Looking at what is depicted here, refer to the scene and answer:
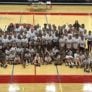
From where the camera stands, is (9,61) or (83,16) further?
(83,16)

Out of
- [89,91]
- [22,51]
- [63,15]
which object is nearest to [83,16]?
[63,15]

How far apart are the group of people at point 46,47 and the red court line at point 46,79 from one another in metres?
0.65

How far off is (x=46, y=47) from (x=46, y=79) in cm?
197

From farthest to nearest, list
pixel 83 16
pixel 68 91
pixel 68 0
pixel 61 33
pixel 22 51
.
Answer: pixel 68 0 → pixel 83 16 → pixel 61 33 → pixel 22 51 → pixel 68 91

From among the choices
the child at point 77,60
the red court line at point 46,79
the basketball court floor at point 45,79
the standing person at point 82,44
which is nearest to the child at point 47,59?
the basketball court floor at point 45,79

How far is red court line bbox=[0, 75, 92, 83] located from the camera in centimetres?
1020

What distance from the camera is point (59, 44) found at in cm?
1222

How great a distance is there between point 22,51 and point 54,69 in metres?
1.26

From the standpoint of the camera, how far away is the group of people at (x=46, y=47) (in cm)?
1150

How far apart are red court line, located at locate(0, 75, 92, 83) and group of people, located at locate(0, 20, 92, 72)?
65 cm

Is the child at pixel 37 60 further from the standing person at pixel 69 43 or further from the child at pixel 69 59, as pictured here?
the standing person at pixel 69 43

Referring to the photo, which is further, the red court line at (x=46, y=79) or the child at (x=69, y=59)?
the child at (x=69, y=59)

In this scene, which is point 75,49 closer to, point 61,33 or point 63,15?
point 61,33

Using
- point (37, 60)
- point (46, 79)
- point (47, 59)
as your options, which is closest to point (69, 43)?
point (47, 59)
